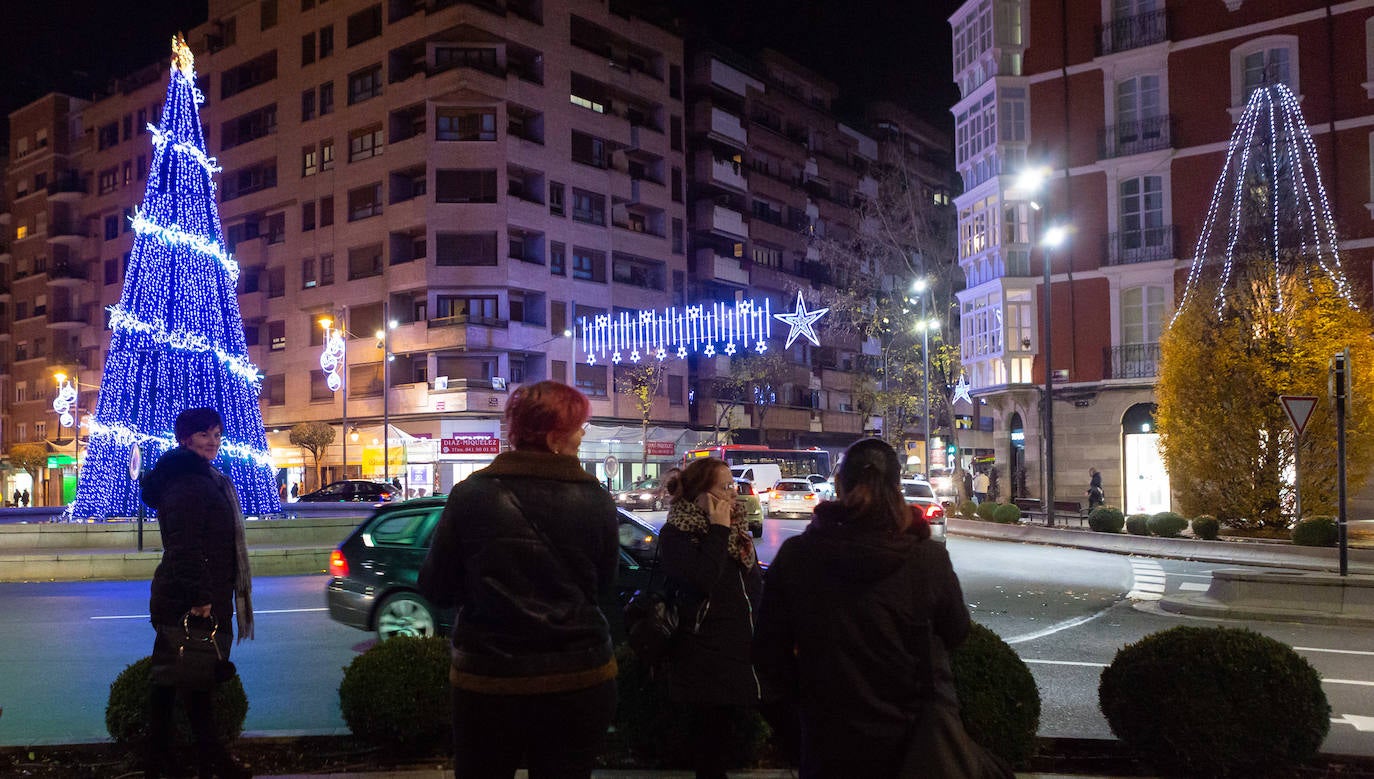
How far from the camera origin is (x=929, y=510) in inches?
1043

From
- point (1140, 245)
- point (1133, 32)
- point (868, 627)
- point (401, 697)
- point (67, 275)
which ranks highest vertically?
point (1133, 32)

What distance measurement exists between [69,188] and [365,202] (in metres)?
31.6

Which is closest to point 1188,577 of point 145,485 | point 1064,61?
point 145,485

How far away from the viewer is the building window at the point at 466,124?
53938mm

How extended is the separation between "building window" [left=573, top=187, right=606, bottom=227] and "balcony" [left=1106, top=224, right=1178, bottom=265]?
95.5 feet

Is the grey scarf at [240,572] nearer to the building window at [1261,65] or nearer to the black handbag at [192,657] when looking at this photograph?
the black handbag at [192,657]

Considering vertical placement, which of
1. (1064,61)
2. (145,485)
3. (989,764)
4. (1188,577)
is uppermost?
Answer: (1064,61)

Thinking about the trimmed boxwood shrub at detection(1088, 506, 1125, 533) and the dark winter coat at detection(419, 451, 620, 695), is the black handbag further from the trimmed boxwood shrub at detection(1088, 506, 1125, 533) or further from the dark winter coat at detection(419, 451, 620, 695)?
the trimmed boxwood shrub at detection(1088, 506, 1125, 533)

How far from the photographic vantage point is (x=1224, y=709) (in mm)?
5758

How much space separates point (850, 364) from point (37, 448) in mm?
53457

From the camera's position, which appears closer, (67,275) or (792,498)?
(792,498)

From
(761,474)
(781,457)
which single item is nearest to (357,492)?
(761,474)

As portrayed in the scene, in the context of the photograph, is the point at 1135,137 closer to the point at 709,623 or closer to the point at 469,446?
the point at 469,446

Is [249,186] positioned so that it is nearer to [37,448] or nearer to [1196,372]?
[37,448]
